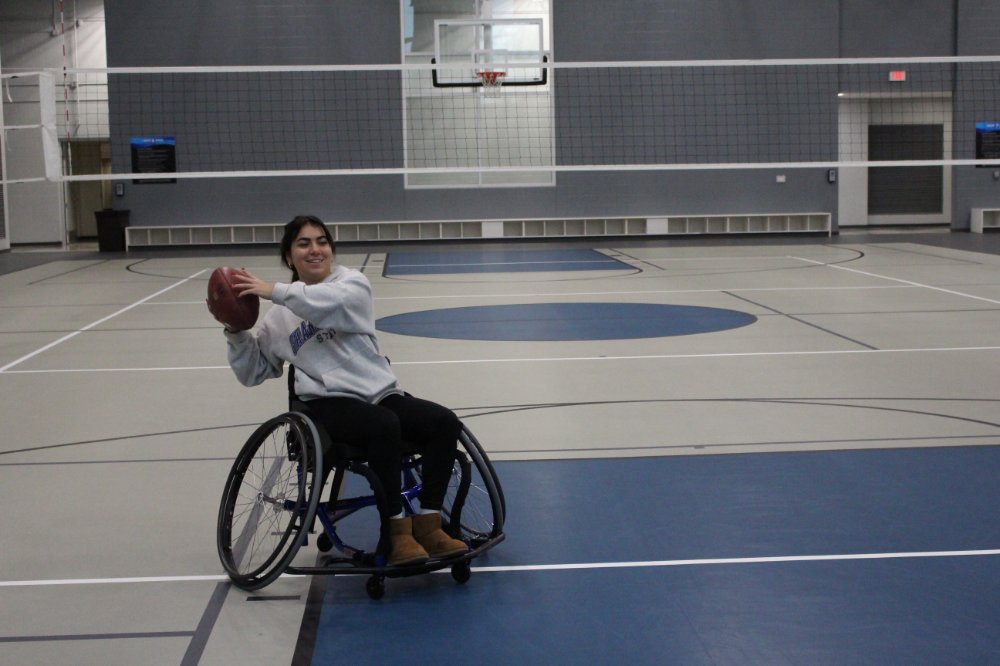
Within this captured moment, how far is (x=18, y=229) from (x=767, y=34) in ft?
46.1

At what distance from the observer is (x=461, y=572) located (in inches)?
126

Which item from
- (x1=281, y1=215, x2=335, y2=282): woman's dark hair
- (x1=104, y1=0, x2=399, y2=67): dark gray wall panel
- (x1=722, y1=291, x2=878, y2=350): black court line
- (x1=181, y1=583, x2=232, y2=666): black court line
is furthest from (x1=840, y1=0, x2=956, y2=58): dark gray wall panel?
(x1=181, y1=583, x2=232, y2=666): black court line

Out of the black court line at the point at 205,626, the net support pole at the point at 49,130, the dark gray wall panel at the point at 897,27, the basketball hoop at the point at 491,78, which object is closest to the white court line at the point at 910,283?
the basketball hoop at the point at 491,78

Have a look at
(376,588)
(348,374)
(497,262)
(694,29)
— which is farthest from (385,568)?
(694,29)

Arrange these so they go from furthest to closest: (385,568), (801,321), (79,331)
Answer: (79,331), (801,321), (385,568)

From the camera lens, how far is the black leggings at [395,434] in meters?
3.15

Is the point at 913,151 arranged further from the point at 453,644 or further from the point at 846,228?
the point at 453,644

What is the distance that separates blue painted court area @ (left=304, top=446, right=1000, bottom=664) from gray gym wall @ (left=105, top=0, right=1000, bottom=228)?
1462 centimetres

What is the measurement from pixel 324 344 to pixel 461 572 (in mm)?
803

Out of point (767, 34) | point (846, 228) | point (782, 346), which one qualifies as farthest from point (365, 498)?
point (846, 228)

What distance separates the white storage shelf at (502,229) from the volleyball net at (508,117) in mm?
763

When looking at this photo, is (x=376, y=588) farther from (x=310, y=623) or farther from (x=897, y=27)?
(x=897, y=27)

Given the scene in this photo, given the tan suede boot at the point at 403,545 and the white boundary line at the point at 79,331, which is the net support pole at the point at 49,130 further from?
the tan suede boot at the point at 403,545

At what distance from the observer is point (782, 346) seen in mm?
7418
